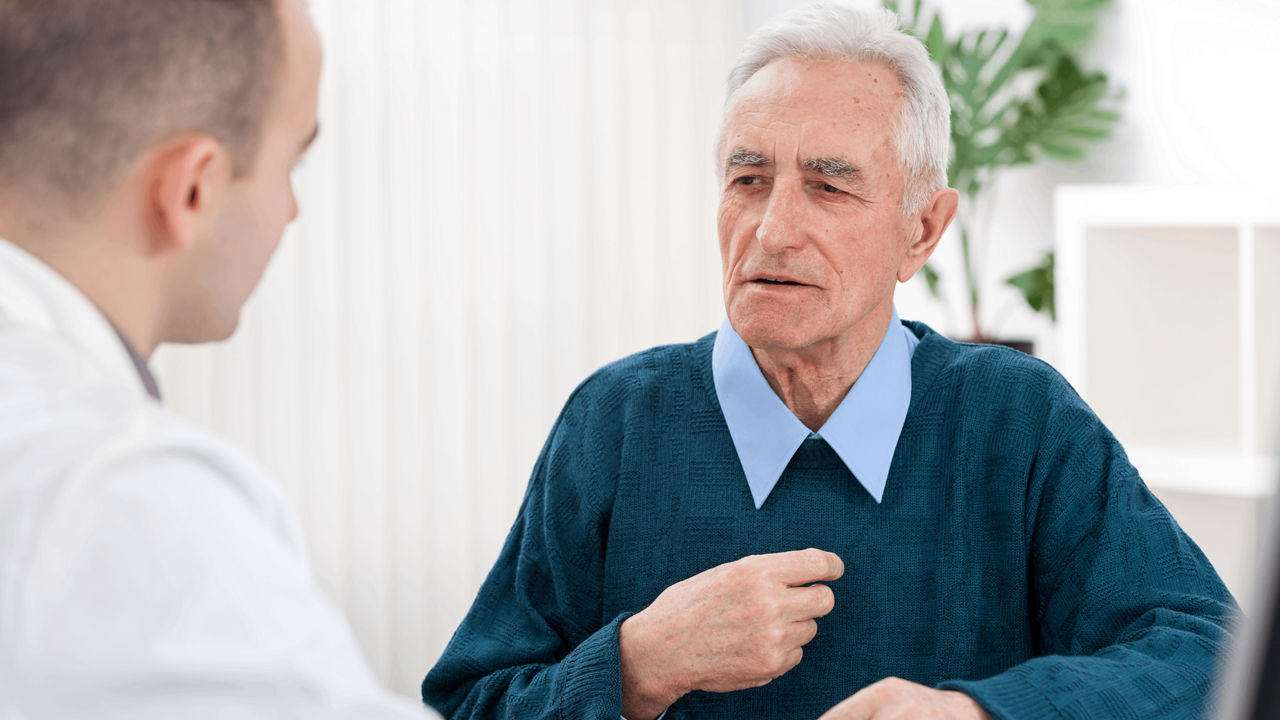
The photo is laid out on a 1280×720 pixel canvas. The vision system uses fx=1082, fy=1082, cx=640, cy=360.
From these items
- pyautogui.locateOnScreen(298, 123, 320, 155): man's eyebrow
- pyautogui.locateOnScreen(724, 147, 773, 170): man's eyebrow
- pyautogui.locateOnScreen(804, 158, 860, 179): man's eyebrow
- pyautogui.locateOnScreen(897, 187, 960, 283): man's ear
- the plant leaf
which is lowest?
the plant leaf

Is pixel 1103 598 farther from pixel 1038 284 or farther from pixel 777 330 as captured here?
pixel 1038 284

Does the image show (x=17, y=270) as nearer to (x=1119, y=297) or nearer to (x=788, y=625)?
(x=788, y=625)

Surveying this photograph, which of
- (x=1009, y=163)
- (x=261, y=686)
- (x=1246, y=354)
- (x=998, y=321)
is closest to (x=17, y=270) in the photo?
(x=261, y=686)

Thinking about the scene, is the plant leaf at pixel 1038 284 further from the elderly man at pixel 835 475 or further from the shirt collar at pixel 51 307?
the shirt collar at pixel 51 307

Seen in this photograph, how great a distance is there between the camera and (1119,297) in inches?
85.5

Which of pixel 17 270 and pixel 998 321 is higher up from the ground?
pixel 17 270

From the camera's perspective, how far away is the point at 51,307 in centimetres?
58

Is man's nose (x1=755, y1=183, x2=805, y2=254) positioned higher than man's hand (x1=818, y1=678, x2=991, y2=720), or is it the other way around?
man's nose (x1=755, y1=183, x2=805, y2=254)

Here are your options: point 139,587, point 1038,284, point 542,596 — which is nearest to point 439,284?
point 1038,284

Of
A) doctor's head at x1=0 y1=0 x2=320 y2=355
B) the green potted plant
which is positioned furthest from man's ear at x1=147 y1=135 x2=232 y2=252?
the green potted plant

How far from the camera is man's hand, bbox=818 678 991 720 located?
0.97m

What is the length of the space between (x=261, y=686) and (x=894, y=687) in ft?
2.19

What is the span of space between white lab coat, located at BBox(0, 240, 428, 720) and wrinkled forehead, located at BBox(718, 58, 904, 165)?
90 centimetres

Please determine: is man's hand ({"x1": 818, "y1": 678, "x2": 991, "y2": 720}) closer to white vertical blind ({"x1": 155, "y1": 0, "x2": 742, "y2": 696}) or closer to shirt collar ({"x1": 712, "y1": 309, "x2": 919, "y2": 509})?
shirt collar ({"x1": 712, "y1": 309, "x2": 919, "y2": 509})
